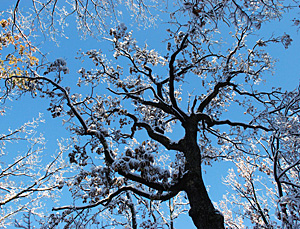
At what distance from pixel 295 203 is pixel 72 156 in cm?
455

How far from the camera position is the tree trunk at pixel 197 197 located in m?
4.30

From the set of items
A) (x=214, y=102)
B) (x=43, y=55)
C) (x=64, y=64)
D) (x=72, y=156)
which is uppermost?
(x=214, y=102)

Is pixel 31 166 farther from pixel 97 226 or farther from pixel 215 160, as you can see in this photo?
pixel 215 160

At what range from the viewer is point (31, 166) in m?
10.2

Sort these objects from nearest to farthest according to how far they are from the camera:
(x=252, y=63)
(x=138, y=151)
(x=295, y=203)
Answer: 1. (x=295, y=203)
2. (x=138, y=151)
3. (x=252, y=63)

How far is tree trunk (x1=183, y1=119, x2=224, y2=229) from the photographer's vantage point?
169 inches

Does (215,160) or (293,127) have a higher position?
(215,160)

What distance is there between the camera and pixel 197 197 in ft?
15.3

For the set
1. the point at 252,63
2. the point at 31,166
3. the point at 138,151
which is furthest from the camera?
the point at 31,166

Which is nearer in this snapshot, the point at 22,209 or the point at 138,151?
the point at 138,151

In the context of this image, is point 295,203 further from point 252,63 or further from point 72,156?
point 252,63

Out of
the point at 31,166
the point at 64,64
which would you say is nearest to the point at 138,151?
the point at 64,64

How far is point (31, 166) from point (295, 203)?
1046 centimetres

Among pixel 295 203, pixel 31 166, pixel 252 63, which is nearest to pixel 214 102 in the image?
pixel 252 63
